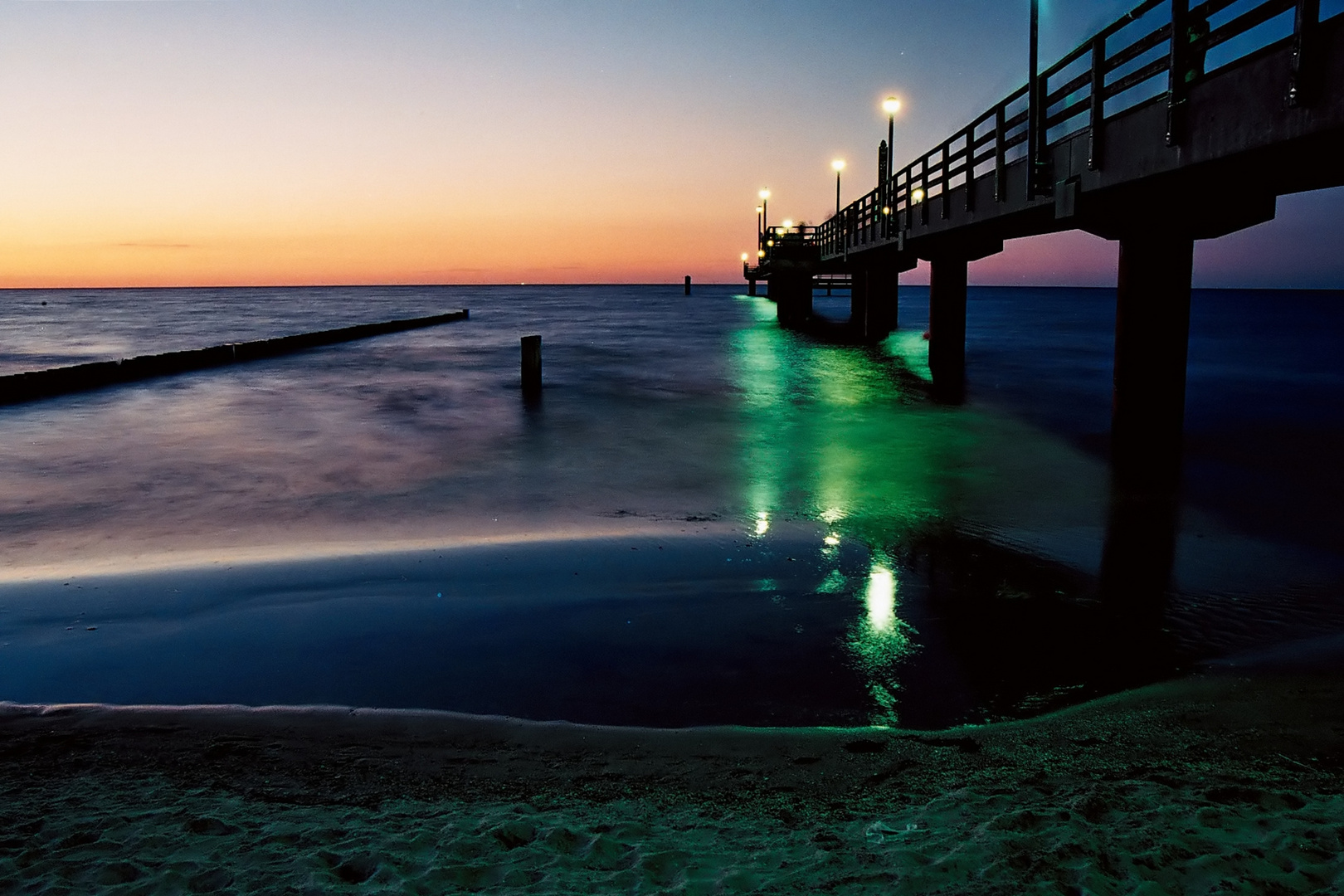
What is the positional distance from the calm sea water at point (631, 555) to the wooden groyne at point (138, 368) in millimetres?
1550

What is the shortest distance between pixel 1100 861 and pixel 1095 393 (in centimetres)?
2311

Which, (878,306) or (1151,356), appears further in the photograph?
(878,306)

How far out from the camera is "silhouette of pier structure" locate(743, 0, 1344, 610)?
719 cm

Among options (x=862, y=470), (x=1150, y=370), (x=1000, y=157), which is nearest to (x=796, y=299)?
(x=1000, y=157)

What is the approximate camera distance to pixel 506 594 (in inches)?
297

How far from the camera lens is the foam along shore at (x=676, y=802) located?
11.5ft

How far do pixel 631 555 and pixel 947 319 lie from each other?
18602mm

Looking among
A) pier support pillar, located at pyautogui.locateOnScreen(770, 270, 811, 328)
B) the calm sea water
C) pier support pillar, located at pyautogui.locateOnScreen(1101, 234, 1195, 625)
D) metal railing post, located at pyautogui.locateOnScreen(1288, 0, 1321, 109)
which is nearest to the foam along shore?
the calm sea water

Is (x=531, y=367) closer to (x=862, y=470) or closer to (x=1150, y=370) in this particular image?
(x=862, y=470)

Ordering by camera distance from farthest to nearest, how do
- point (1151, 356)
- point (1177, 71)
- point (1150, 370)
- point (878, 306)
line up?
point (878, 306)
point (1150, 370)
point (1151, 356)
point (1177, 71)

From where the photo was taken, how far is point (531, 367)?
22359 millimetres

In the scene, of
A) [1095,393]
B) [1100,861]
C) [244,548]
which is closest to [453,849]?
[1100,861]

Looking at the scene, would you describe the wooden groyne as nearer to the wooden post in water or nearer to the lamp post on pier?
the wooden post in water

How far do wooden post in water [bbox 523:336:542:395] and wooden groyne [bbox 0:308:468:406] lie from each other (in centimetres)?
1008
